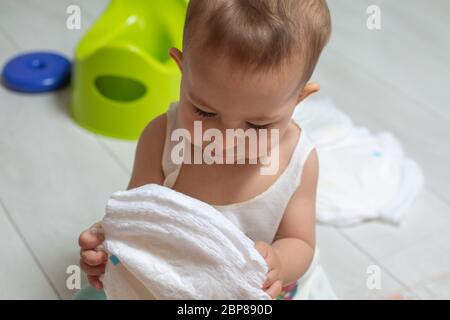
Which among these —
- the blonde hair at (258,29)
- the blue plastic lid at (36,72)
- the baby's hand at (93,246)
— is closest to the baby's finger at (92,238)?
the baby's hand at (93,246)

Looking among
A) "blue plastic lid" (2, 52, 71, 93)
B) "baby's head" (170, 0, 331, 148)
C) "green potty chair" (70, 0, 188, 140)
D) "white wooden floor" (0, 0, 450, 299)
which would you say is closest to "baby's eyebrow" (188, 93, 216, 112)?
"baby's head" (170, 0, 331, 148)

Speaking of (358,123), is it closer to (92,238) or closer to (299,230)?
(299,230)

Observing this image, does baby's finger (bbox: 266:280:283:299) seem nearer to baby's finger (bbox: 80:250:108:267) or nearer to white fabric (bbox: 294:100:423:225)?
baby's finger (bbox: 80:250:108:267)

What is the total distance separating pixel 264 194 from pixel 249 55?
0.24 meters

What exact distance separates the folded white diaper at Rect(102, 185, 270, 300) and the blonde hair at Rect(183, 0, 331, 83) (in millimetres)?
160

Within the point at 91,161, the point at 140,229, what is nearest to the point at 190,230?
the point at 140,229

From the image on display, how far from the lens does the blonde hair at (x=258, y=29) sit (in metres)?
0.63

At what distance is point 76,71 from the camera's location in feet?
4.33

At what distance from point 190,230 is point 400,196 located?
0.69 meters

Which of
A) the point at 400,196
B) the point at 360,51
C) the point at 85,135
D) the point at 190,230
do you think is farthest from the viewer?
the point at 360,51

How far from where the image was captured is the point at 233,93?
2.15ft

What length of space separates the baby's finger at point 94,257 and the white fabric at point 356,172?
0.55 meters
